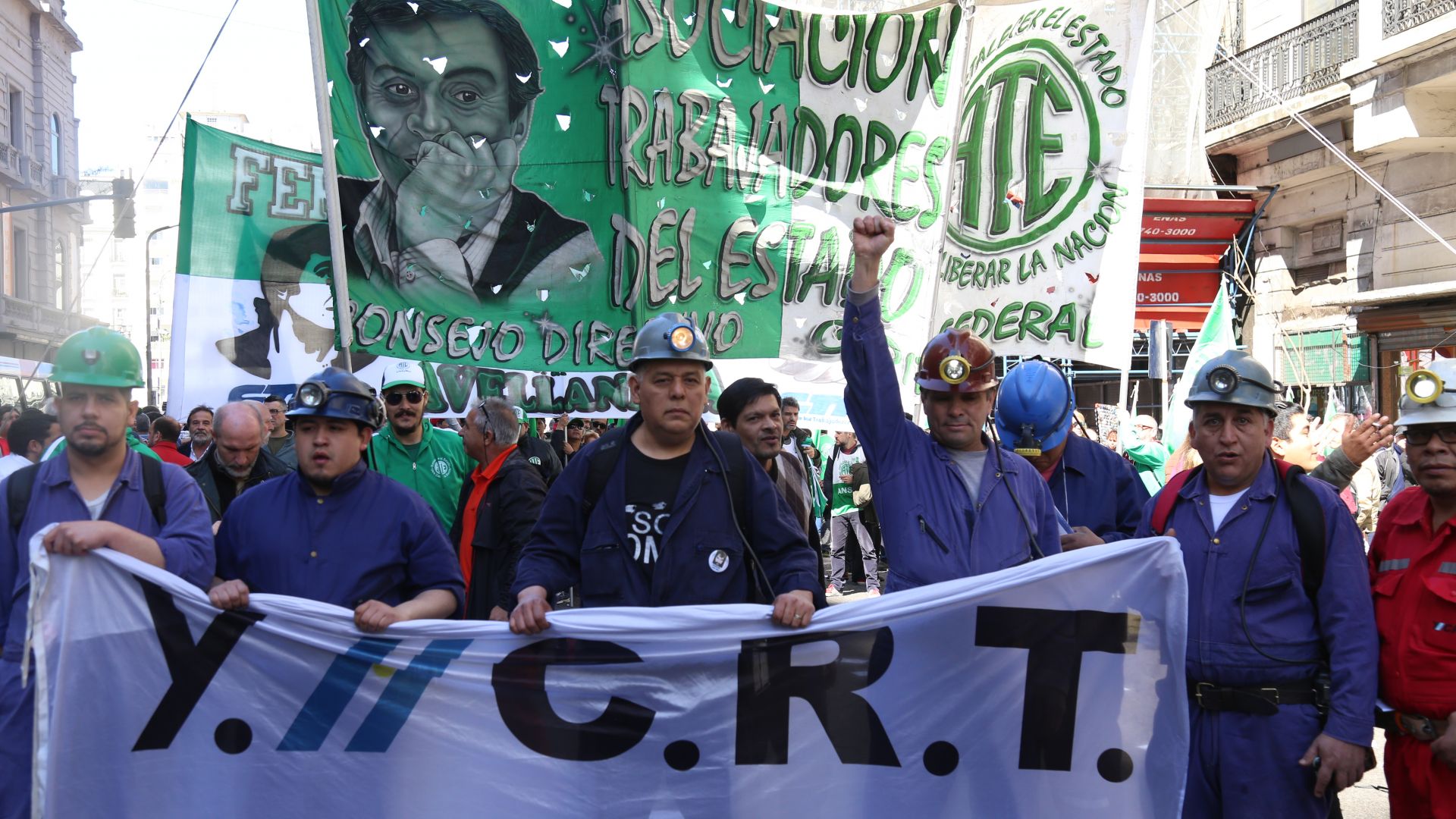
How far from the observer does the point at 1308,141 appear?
65.5ft

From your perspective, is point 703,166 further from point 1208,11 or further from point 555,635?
point 1208,11

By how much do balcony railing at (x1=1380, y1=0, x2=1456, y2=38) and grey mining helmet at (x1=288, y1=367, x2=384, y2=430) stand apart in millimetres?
16048

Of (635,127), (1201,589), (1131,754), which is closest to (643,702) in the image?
(1131,754)

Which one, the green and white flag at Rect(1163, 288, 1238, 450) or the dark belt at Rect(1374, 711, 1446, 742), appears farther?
the green and white flag at Rect(1163, 288, 1238, 450)

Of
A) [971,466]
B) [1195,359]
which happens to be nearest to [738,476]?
[971,466]

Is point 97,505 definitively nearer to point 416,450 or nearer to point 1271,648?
point 416,450

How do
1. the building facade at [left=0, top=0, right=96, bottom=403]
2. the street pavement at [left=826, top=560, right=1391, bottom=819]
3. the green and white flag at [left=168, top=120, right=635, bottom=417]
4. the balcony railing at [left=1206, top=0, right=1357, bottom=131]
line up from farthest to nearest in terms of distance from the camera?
the building facade at [left=0, top=0, right=96, bottom=403] < the balcony railing at [left=1206, top=0, right=1357, bottom=131] < the green and white flag at [left=168, top=120, right=635, bottom=417] < the street pavement at [left=826, top=560, right=1391, bottom=819]

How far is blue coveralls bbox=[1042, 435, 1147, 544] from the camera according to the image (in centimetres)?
428

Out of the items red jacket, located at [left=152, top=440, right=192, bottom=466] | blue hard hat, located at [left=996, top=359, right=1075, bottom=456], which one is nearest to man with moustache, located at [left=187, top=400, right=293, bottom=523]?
red jacket, located at [left=152, top=440, right=192, bottom=466]

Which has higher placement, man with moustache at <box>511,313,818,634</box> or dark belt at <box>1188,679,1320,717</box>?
man with moustache at <box>511,313,818,634</box>

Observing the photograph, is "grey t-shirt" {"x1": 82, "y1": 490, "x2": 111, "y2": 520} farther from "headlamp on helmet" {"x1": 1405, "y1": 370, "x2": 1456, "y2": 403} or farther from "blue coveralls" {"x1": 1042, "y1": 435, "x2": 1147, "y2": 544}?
"headlamp on helmet" {"x1": 1405, "y1": 370, "x2": 1456, "y2": 403}

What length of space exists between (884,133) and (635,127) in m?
1.55

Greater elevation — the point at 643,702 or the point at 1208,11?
the point at 1208,11

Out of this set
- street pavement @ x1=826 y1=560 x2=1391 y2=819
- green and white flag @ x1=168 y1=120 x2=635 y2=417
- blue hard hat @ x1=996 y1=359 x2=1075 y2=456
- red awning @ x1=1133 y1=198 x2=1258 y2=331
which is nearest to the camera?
blue hard hat @ x1=996 y1=359 x2=1075 y2=456
